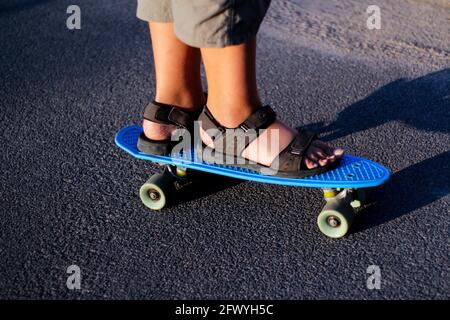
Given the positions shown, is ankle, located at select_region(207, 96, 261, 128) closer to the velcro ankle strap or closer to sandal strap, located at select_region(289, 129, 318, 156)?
the velcro ankle strap

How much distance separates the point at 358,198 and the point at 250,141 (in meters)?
0.51

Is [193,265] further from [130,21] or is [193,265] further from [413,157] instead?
[130,21]

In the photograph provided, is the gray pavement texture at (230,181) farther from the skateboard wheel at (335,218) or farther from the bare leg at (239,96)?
the bare leg at (239,96)

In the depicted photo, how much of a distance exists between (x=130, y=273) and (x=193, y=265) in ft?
0.79

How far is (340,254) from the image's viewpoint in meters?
2.30

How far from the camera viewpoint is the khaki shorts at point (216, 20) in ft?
6.96

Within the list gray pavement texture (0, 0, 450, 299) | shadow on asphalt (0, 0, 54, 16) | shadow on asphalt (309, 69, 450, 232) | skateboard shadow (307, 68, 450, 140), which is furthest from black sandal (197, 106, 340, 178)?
shadow on asphalt (0, 0, 54, 16)

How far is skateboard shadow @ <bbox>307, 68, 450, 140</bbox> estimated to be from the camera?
3061mm

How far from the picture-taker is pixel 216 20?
2.13 metres

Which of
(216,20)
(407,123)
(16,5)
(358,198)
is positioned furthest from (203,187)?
(16,5)

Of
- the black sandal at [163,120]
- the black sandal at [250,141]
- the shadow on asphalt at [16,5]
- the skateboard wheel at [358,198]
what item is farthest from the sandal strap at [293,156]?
the shadow on asphalt at [16,5]

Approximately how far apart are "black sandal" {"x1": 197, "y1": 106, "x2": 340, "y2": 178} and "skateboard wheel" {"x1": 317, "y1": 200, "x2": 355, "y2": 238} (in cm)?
16

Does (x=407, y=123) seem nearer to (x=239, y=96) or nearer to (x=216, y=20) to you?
(x=239, y=96)
